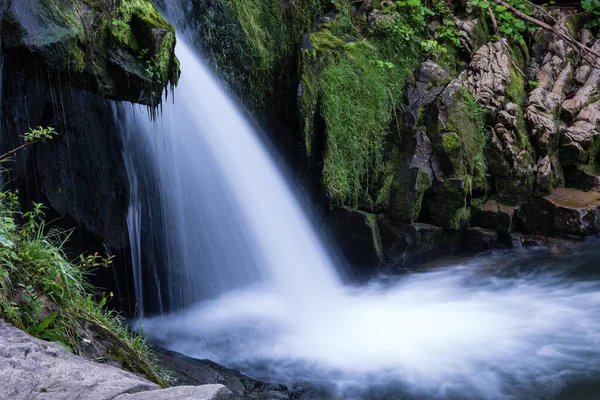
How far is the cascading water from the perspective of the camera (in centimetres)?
422

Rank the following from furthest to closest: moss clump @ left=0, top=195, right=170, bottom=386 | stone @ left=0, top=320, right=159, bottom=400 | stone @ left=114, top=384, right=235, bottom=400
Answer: moss clump @ left=0, top=195, right=170, bottom=386, stone @ left=0, top=320, right=159, bottom=400, stone @ left=114, top=384, right=235, bottom=400

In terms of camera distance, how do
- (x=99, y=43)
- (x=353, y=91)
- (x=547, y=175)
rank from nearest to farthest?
(x=99, y=43), (x=353, y=91), (x=547, y=175)

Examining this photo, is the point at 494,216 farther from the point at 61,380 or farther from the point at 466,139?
the point at 61,380

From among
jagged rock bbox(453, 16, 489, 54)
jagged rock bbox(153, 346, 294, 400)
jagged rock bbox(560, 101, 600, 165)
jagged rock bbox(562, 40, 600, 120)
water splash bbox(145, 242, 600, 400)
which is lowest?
water splash bbox(145, 242, 600, 400)

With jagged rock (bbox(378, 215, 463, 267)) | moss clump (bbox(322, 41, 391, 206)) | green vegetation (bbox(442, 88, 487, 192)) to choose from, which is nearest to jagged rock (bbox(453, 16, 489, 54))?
green vegetation (bbox(442, 88, 487, 192))

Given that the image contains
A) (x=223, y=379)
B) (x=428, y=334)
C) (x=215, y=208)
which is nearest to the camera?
(x=223, y=379)

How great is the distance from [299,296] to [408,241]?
5.15 ft

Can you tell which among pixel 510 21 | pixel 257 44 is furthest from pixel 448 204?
pixel 510 21

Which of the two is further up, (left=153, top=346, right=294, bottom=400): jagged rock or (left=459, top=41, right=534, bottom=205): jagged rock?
(left=459, top=41, right=534, bottom=205): jagged rock

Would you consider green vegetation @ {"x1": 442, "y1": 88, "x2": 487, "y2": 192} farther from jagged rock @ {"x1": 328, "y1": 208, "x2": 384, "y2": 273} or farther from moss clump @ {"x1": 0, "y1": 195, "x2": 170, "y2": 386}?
moss clump @ {"x1": 0, "y1": 195, "x2": 170, "y2": 386}

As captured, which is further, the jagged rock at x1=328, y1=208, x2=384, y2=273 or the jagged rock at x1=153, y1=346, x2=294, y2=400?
the jagged rock at x1=328, y1=208, x2=384, y2=273

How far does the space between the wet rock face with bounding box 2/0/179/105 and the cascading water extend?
1.03 m

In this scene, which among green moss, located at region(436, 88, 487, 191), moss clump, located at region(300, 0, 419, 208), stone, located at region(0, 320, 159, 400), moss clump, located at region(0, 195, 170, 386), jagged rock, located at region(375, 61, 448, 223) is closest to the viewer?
stone, located at region(0, 320, 159, 400)

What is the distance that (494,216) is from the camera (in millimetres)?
7465
